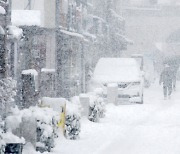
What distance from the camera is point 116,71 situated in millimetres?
22109

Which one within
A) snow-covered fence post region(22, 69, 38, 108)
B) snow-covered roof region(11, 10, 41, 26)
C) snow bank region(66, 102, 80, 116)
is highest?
snow-covered roof region(11, 10, 41, 26)

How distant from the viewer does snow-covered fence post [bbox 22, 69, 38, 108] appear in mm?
12570

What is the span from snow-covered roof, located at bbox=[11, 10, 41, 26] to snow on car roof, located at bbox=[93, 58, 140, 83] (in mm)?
3555

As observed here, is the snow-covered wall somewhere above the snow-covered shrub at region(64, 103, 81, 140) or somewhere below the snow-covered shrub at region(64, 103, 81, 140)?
above

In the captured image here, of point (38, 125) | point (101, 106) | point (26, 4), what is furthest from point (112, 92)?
point (38, 125)

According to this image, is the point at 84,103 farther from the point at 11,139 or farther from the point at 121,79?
the point at 121,79

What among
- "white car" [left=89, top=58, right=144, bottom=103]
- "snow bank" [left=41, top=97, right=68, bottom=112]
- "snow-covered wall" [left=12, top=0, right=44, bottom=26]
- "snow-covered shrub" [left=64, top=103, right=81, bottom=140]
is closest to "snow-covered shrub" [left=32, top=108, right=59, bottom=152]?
"snow bank" [left=41, top=97, right=68, bottom=112]

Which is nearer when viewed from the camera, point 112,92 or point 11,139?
point 11,139

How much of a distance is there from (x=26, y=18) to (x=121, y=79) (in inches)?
188

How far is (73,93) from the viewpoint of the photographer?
24.4 meters

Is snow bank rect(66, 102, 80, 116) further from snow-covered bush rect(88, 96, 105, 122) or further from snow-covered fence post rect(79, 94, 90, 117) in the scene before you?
snow-covered bush rect(88, 96, 105, 122)

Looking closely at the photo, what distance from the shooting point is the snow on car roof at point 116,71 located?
21438 mm

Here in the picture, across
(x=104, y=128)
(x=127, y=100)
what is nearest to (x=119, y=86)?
(x=127, y=100)

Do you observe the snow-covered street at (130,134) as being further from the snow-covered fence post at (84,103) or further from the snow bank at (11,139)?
the snow bank at (11,139)
